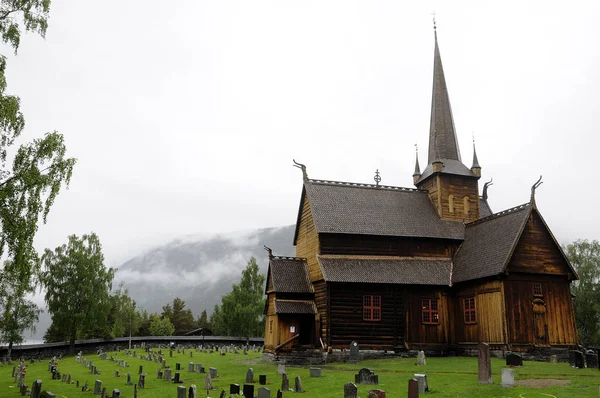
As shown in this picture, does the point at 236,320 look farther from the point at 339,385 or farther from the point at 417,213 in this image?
the point at 339,385

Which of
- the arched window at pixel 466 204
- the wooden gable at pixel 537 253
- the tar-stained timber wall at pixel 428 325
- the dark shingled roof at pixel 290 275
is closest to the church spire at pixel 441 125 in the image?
the arched window at pixel 466 204

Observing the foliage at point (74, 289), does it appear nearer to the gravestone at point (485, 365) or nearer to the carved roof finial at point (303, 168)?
the carved roof finial at point (303, 168)

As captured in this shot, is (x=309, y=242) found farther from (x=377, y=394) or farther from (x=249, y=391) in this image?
(x=377, y=394)

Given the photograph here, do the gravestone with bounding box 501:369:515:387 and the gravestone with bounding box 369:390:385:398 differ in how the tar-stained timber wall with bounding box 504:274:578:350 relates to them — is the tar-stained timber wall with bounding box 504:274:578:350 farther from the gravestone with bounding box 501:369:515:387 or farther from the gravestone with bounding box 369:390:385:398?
the gravestone with bounding box 369:390:385:398

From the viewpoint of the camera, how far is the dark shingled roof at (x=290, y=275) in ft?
104

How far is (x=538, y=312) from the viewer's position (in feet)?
91.8

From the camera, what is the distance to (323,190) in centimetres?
3544

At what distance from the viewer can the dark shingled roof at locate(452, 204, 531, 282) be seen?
28.5 metres

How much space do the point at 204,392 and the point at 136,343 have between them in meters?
42.8

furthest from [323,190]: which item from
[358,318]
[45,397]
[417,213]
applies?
[45,397]

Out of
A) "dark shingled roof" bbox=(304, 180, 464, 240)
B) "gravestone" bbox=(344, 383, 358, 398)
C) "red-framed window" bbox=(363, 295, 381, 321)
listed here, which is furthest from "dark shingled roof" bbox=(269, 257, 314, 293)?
"gravestone" bbox=(344, 383, 358, 398)

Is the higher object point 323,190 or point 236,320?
point 323,190

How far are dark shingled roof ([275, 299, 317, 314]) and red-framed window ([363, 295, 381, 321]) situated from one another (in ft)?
10.2

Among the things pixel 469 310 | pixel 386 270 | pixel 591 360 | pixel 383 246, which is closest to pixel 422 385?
pixel 591 360
